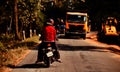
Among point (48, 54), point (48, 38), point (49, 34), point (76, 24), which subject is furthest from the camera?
point (76, 24)

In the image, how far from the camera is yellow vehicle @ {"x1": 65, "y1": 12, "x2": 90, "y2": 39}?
45.8 meters

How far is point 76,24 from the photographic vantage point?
45656 mm

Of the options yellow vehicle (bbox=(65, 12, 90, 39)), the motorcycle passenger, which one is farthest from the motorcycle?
yellow vehicle (bbox=(65, 12, 90, 39))

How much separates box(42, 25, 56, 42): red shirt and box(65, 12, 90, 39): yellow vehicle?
28.4 metres

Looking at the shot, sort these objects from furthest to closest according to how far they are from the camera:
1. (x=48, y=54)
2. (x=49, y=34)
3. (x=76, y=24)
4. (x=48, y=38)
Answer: (x=76, y=24) < (x=49, y=34) < (x=48, y=38) < (x=48, y=54)

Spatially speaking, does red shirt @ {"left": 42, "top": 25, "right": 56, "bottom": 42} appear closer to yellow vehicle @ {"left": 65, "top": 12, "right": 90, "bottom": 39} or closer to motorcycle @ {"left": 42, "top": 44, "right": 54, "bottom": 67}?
motorcycle @ {"left": 42, "top": 44, "right": 54, "bottom": 67}

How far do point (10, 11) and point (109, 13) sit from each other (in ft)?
58.8

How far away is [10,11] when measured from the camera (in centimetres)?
4528

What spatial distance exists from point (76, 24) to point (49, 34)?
93.7ft

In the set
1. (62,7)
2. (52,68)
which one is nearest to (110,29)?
(52,68)

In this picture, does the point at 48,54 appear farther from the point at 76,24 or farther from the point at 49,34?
the point at 76,24

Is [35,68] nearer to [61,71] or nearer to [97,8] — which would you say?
[61,71]

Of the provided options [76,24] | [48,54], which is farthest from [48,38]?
[76,24]

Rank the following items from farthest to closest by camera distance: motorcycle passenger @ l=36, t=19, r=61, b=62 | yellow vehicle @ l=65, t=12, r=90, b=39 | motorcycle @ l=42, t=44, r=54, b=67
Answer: yellow vehicle @ l=65, t=12, r=90, b=39
motorcycle passenger @ l=36, t=19, r=61, b=62
motorcycle @ l=42, t=44, r=54, b=67
